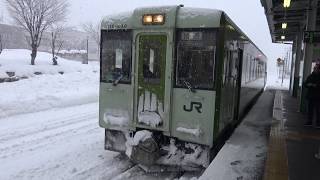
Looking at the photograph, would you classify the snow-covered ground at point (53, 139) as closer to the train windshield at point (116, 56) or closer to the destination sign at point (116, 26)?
the train windshield at point (116, 56)

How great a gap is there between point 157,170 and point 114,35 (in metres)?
2.60

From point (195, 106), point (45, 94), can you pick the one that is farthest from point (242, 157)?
point (45, 94)

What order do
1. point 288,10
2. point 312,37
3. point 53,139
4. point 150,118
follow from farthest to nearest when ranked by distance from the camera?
point 288,10
point 312,37
point 53,139
point 150,118

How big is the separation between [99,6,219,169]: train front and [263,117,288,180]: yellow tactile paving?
42.2 inches

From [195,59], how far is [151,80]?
87 centimetres

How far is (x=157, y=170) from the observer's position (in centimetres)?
724

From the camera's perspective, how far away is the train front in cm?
675

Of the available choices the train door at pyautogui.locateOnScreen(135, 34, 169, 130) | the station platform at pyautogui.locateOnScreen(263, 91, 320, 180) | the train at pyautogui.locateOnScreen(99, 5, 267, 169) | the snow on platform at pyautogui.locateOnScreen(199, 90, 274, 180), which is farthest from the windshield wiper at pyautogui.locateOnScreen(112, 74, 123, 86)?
the station platform at pyautogui.locateOnScreen(263, 91, 320, 180)

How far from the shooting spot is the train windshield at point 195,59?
21.9ft

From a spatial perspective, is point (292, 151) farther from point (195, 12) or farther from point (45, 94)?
point (45, 94)

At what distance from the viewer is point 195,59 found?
6797 mm

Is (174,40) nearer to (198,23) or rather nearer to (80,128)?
(198,23)

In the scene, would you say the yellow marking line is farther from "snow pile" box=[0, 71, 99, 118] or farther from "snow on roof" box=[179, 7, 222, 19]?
"snow pile" box=[0, 71, 99, 118]

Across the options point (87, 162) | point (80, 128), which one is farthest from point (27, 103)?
point (87, 162)
